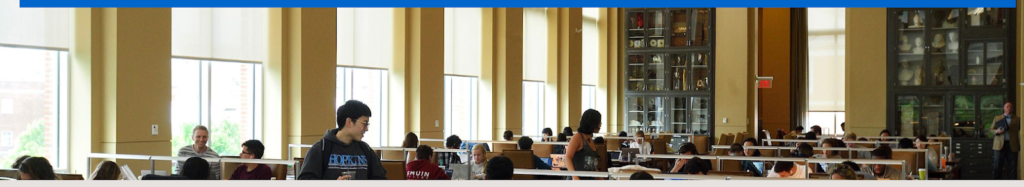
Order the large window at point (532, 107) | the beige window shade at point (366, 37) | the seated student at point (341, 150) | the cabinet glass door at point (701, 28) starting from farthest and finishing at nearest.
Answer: the cabinet glass door at point (701, 28) → the large window at point (532, 107) → the beige window shade at point (366, 37) → the seated student at point (341, 150)

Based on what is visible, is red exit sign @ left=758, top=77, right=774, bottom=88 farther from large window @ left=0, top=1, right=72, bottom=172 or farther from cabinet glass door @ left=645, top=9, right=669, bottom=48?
large window @ left=0, top=1, right=72, bottom=172

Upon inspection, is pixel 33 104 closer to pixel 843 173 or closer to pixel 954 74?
pixel 843 173

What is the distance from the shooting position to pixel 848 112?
16.4 metres

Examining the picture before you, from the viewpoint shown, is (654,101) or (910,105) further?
(654,101)

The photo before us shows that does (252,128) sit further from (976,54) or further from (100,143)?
(976,54)

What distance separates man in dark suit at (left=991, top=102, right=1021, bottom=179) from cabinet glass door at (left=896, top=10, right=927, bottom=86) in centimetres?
272

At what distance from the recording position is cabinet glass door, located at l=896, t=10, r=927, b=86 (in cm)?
1580

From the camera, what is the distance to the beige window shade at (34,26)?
797 cm

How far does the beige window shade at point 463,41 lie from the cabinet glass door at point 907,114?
6887 mm

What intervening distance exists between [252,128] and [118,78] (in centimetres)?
247

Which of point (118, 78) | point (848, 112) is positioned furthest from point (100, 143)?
point (848, 112)

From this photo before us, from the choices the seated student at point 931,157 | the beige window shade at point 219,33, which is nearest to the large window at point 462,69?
the beige window shade at point 219,33

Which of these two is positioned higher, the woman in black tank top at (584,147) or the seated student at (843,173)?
the woman in black tank top at (584,147)
